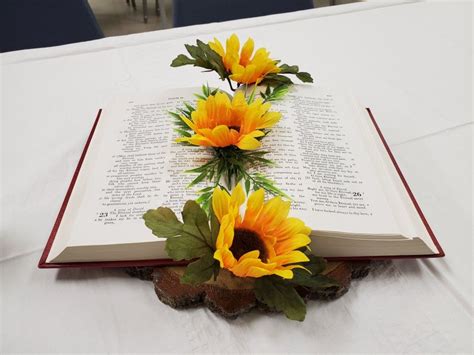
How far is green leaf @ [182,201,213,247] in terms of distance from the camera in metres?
0.41

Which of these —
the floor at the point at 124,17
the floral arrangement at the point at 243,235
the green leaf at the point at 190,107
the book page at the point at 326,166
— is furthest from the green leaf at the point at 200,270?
the floor at the point at 124,17

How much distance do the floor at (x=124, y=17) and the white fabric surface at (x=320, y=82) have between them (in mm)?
1554

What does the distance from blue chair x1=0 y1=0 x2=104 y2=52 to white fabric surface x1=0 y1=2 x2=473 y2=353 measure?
200 mm

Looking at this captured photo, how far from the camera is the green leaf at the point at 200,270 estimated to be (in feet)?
1.29

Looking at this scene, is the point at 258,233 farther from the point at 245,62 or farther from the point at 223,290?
the point at 245,62

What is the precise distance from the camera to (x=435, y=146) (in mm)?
676

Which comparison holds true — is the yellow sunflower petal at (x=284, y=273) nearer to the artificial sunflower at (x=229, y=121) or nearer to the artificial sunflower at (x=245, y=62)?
the artificial sunflower at (x=229, y=121)

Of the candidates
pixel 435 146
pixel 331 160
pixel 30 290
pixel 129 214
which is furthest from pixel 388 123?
pixel 30 290

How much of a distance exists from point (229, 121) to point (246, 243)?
0.57ft

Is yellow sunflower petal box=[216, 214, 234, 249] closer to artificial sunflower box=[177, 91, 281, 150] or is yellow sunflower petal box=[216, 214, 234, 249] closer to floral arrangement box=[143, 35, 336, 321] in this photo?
floral arrangement box=[143, 35, 336, 321]

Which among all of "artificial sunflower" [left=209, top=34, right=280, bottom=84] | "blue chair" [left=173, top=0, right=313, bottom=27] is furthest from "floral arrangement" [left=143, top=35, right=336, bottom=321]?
"blue chair" [left=173, top=0, right=313, bottom=27]

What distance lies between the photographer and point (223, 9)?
1102mm

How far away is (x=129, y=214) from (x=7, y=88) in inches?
19.0

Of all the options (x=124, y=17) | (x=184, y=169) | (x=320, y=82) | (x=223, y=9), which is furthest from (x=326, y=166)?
Result: (x=124, y=17)
